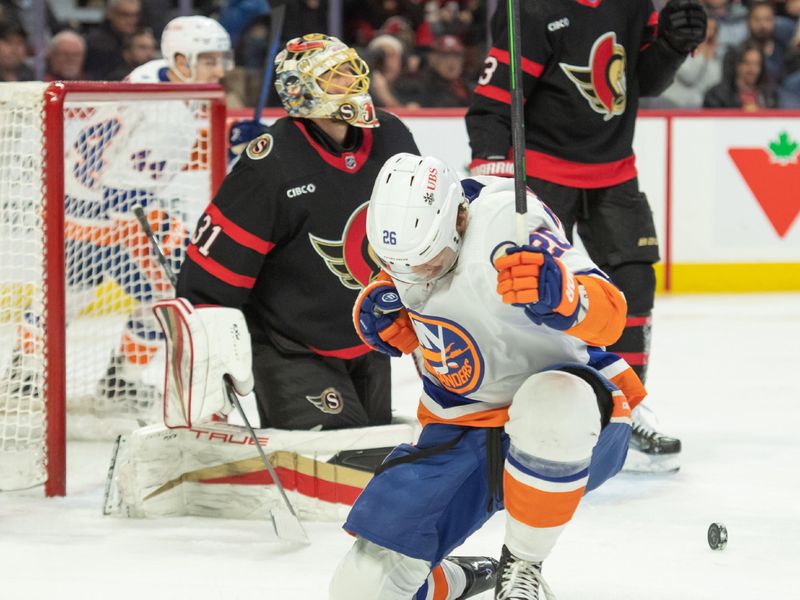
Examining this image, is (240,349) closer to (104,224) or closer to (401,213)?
(401,213)

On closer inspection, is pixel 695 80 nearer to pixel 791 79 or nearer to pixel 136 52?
pixel 791 79

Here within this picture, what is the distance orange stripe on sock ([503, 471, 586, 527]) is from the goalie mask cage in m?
1.28

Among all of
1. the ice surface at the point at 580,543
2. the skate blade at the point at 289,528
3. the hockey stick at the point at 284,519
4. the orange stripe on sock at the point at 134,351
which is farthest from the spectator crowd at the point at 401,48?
the skate blade at the point at 289,528

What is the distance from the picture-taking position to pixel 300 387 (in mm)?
2865

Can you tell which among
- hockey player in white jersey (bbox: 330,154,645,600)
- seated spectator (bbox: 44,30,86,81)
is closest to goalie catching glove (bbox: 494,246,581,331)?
hockey player in white jersey (bbox: 330,154,645,600)

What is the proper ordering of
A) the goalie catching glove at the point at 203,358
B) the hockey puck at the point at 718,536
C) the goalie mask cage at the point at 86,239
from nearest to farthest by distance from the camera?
1. the hockey puck at the point at 718,536
2. the goalie catching glove at the point at 203,358
3. the goalie mask cage at the point at 86,239

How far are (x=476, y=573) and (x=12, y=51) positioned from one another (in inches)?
173

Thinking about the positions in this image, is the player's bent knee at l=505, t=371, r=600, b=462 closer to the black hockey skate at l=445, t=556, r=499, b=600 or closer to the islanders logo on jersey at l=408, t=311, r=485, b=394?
the islanders logo on jersey at l=408, t=311, r=485, b=394

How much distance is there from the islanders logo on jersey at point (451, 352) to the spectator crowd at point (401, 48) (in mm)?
4069

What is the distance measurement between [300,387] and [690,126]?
3.47 metres

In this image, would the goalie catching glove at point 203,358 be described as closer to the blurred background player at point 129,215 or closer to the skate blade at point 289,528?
the skate blade at point 289,528

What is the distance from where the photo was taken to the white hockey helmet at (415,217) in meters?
1.94

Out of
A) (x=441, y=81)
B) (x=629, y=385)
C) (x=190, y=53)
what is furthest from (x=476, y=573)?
(x=441, y=81)

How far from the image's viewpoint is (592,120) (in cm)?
326
